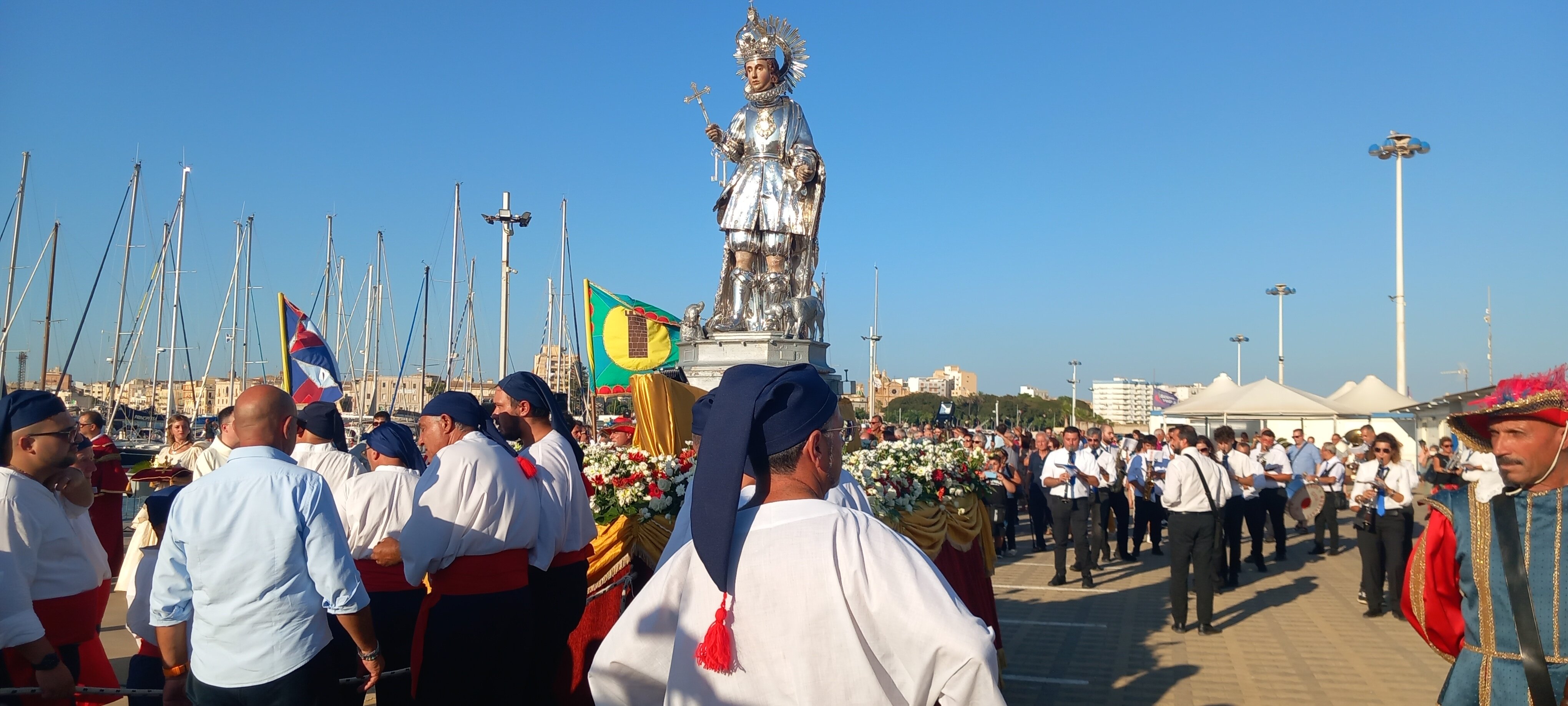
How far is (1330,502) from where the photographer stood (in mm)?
15938

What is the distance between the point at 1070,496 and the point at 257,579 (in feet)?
34.8

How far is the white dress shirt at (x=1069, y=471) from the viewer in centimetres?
1285

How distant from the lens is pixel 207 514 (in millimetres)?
3811

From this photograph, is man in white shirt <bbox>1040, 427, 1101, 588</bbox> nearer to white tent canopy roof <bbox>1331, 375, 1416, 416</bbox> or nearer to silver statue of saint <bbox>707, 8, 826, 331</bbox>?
silver statue of saint <bbox>707, 8, 826, 331</bbox>

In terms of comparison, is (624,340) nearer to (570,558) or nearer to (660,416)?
(660,416)

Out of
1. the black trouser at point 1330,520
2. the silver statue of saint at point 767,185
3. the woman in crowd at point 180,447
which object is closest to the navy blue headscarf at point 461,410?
the woman in crowd at point 180,447

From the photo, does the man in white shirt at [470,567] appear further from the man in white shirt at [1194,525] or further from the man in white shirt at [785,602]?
the man in white shirt at [1194,525]

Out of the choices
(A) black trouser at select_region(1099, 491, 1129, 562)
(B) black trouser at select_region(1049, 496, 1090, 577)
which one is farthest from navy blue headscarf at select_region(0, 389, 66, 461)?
(A) black trouser at select_region(1099, 491, 1129, 562)

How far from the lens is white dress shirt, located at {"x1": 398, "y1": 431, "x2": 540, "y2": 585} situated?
4922 millimetres

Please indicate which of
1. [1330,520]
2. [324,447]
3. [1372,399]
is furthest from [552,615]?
[1372,399]

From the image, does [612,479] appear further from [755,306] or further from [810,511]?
[755,306]

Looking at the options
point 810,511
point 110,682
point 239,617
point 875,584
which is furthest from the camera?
point 110,682

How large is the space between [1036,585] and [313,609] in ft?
34.2

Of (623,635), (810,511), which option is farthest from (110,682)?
(810,511)
